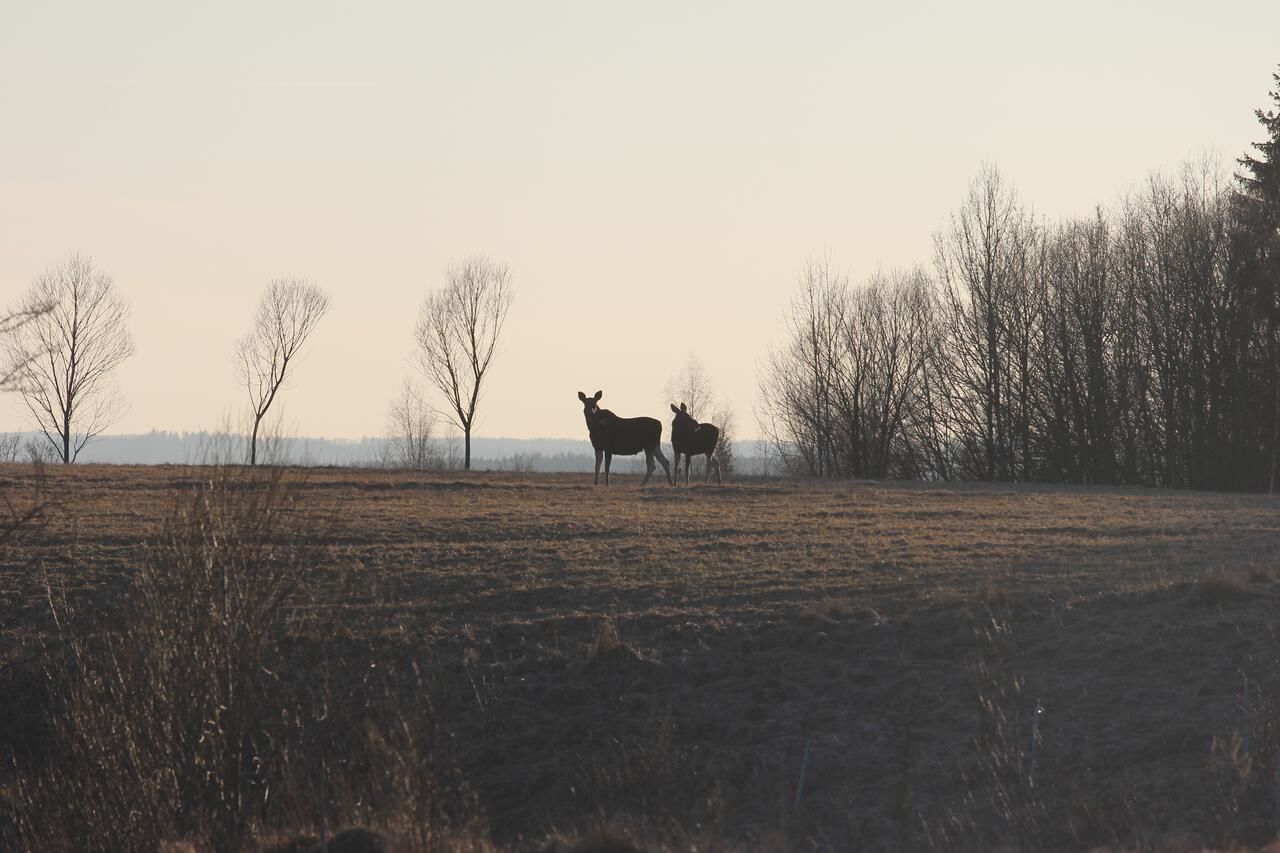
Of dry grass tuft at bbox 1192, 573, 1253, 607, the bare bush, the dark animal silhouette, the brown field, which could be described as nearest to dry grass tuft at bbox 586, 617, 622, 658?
the brown field

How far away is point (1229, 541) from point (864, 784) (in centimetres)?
1397

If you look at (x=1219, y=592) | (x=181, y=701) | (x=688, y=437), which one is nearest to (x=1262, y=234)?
(x=688, y=437)

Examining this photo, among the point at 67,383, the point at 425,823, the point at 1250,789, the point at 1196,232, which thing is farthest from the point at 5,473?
the point at 1196,232

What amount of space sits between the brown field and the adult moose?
1227 cm

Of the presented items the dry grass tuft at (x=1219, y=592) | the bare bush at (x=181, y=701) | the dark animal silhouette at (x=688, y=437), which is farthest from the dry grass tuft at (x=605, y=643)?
the dark animal silhouette at (x=688, y=437)

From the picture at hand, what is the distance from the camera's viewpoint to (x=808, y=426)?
7975cm

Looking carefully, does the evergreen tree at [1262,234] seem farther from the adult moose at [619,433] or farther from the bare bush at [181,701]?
the bare bush at [181,701]

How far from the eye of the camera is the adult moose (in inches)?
1634

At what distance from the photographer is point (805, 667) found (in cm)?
1919

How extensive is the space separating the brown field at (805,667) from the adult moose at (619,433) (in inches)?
483

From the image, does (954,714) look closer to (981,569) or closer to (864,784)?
(864,784)

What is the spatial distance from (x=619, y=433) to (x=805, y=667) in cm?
2287

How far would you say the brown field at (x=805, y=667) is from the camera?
15.2 meters

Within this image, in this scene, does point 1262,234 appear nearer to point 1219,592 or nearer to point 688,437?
point 688,437
